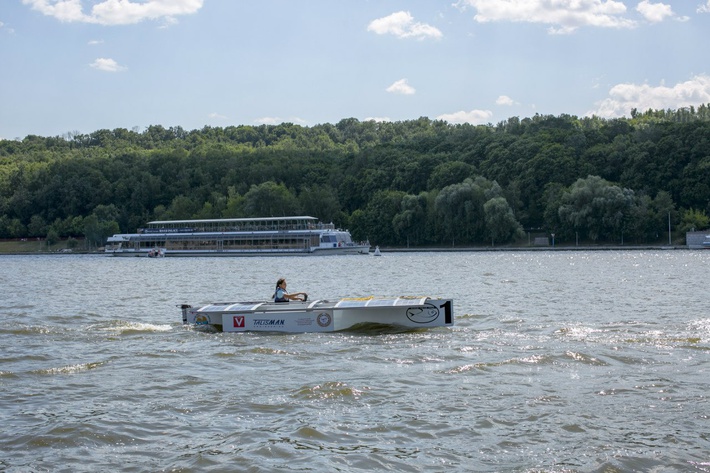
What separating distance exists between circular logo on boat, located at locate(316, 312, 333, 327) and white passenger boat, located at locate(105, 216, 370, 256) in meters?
113

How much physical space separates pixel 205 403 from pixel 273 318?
11.4 m

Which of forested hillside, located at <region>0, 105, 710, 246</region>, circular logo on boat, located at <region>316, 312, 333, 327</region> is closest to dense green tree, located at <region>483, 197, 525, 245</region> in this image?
forested hillside, located at <region>0, 105, 710, 246</region>

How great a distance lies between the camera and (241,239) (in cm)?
15538

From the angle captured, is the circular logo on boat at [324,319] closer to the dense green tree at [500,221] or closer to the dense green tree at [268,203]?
the dense green tree at [500,221]

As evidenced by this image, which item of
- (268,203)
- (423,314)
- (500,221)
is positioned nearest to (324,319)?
(423,314)

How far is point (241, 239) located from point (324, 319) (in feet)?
415

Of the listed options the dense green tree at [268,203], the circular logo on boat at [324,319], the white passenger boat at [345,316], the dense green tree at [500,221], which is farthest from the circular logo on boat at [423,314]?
the dense green tree at [268,203]

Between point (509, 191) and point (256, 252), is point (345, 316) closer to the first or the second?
point (256, 252)

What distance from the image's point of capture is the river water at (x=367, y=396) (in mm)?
15258

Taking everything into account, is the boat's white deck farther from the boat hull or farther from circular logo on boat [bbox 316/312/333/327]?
the boat hull

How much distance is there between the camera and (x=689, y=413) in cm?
1731

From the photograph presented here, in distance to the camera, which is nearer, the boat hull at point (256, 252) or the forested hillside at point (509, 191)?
the boat hull at point (256, 252)

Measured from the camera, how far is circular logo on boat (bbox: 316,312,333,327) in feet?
99.7

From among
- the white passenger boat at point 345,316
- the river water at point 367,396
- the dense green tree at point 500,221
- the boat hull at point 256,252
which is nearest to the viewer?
the river water at point 367,396
